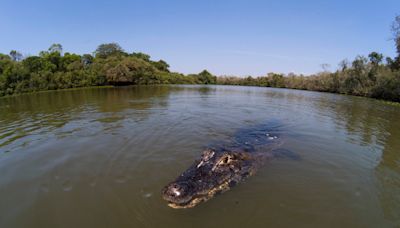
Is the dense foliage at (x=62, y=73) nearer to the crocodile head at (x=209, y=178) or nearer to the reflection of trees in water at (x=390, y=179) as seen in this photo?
the crocodile head at (x=209, y=178)

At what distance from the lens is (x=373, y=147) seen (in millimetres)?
7676

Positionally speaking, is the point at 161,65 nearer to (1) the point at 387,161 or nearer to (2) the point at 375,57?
(2) the point at 375,57

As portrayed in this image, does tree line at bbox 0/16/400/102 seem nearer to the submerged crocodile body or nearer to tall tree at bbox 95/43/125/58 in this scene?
tall tree at bbox 95/43/125/58

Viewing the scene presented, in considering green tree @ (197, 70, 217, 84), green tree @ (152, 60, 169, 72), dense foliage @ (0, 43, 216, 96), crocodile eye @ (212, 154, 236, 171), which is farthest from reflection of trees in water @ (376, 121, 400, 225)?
green tree @ (197, 70, 217, 84)

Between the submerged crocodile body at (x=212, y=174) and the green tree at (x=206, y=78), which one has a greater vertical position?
the green tree at (x=206, y=78)

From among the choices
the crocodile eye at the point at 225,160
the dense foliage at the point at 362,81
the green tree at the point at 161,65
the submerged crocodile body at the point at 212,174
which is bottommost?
the submerged crocodile body at the point at 212,174

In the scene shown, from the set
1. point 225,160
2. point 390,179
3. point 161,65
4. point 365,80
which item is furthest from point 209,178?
point 161,65

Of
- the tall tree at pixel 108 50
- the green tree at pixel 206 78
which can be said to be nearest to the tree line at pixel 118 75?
the tall tree at pixel 108 50

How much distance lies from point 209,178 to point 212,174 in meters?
0.17

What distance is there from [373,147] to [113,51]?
328ft

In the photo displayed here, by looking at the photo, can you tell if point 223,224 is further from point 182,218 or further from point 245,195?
point 245,195

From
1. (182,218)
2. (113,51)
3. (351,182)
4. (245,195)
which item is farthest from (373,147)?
(113,51)

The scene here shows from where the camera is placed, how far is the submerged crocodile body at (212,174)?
11.5 ft

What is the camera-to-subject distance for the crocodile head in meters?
3.49
